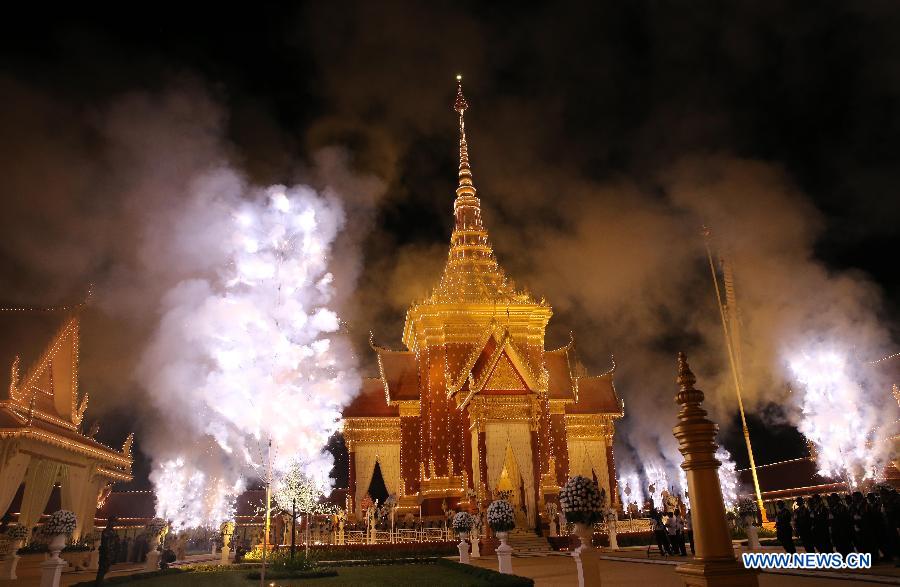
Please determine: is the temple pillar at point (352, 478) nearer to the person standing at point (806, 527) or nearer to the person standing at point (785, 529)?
the person standing at point (785, 529)

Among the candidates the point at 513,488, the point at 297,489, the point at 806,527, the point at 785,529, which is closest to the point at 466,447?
the point at 513,488

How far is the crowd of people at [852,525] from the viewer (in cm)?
1277

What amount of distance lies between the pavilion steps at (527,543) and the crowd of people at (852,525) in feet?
37.2

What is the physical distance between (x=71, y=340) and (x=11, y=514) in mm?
9666

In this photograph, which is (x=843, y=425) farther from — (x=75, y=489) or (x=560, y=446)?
(x=75, y=489)

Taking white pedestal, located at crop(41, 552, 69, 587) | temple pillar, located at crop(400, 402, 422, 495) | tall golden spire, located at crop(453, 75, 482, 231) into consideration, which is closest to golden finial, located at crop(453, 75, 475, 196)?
tall golden spire, located at crop(453, 75, 482, 231)

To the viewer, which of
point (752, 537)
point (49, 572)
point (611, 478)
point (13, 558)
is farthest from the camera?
Result: point (611, 478)

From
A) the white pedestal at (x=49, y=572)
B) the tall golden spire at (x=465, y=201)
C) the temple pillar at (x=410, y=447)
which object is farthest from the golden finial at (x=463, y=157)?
the white pedestal at (x=49, y=572)

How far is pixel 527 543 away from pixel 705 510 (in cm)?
2105

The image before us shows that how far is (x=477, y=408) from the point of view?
2967 centimetres

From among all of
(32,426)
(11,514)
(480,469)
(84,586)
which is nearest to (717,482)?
(84,586)

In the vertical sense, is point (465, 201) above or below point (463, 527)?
above

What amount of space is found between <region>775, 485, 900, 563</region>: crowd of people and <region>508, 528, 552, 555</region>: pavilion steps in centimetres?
1133

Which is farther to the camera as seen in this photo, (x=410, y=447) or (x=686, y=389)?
(x=410, y=447)
